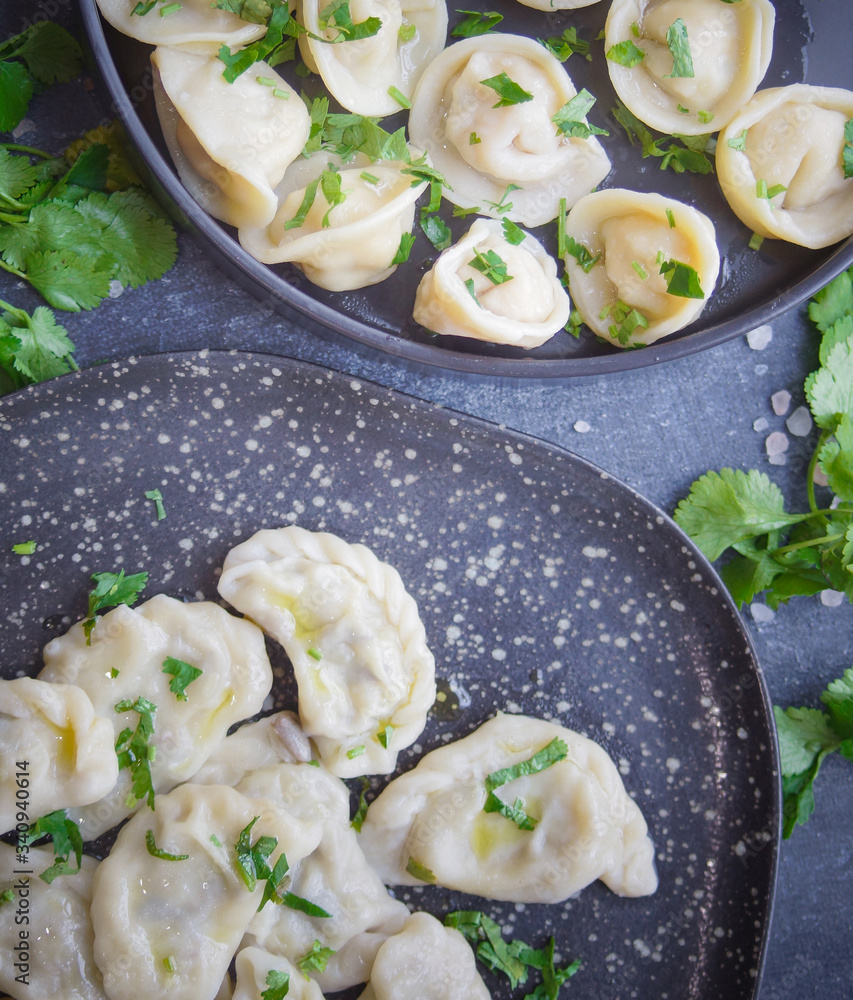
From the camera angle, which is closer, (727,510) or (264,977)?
(264,977)

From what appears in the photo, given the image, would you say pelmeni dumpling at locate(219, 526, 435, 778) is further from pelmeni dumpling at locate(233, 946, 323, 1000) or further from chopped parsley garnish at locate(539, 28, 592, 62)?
chopped parsley garnish at locate(539, 28, 592, 62)

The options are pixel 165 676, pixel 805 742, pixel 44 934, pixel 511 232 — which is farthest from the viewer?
pixel 805 742

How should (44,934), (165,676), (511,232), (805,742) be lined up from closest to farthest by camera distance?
(44,934)
(165,676)
(511,232)
(805,742)

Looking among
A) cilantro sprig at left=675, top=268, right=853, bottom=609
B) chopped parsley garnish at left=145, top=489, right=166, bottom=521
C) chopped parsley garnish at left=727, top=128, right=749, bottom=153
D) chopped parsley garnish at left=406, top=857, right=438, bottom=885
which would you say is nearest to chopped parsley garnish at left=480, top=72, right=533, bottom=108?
chopped parsley garnish at left=727, top=128, right=749, bottom=153

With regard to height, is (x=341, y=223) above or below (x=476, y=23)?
below

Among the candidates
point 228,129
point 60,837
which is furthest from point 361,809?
point 228,129

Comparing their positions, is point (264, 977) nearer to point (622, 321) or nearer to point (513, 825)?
point (513, 825)

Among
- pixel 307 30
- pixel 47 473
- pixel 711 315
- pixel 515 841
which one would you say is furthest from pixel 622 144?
pixel 515 841

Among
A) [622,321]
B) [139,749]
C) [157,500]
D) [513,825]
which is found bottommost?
[513,825]
